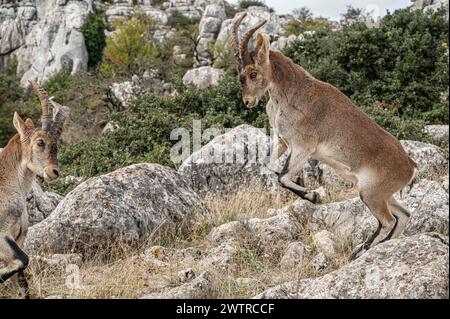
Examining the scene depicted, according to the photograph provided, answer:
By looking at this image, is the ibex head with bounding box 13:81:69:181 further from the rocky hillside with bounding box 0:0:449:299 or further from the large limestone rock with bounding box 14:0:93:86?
the large limestone rock with bounding box 14:0:93:86

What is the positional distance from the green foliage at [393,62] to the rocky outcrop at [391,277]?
14773 mm

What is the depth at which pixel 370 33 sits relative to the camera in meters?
23.3

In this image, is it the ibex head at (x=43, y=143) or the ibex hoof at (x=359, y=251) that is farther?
the ibex hoof at (x=359, y=251)

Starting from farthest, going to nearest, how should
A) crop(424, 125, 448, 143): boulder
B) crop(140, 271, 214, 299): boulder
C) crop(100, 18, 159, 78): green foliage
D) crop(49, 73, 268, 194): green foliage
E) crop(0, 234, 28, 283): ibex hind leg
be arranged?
crop(100, 18, 159, 78): green foliage, crop(49, 73, 268, 194): green foliage, crop(424, 125, 448, 143): boulder, crop(0, 234, 28, 283): ibex hind leg, crop(140, 271, 214, 299): boulder

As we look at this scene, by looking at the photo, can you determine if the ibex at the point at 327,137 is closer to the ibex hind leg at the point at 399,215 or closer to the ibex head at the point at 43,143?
the ibex hind leg at the point at 399,215

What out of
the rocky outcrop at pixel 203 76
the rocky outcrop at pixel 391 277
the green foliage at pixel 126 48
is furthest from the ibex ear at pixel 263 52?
the green foliage at pixel 126 48

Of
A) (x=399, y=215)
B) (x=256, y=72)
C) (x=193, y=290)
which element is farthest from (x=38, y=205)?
(x=399, y=215)

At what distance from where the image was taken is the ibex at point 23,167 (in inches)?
275

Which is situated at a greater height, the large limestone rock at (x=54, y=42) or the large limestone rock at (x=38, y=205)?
the large limestone rock at (x=38, y=205)

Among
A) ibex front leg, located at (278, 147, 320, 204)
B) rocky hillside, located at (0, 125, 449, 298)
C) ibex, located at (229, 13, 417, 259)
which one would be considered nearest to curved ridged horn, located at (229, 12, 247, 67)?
ibex, located at (229, 13, 417, 259)

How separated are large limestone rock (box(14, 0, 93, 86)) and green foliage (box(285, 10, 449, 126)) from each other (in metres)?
43.2

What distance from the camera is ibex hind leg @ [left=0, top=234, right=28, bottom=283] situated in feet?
21.8
